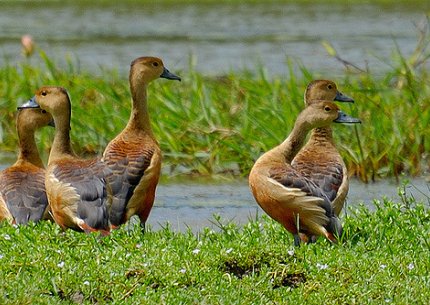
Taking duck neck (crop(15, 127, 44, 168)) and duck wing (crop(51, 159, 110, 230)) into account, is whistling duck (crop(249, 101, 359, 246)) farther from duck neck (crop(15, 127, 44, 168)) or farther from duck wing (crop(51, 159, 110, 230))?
duck neck (crop(15, 127, 44, 168))

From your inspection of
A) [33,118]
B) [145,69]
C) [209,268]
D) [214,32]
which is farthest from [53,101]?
[214,32]

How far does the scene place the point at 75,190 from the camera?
7.67 metres

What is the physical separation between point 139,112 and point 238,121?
9.72 feet

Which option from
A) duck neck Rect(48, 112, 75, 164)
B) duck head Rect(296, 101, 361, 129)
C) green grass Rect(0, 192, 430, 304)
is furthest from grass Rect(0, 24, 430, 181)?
green grass Rect(0, 192, 430, 304)

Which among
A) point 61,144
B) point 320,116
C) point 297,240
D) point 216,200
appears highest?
point 320,116

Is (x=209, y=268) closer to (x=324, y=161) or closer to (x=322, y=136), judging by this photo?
(x=324, y=161)

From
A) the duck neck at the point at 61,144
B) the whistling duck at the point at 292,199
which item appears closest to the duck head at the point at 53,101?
the duck neck at the point at 61,144

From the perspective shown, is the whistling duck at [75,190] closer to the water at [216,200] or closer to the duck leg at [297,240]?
the water at [216,200]

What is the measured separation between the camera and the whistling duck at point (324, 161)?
7.82 m

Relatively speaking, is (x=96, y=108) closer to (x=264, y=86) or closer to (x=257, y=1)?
(x=264, y=86)

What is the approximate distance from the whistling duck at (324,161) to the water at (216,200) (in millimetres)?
621

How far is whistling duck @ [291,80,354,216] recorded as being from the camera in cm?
782

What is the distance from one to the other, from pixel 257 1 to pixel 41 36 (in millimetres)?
10475

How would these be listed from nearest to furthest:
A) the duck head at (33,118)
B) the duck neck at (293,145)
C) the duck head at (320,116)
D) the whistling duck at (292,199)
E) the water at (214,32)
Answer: the whistling duck at (292,199)
the duck neck at (293,145)
the duck head at (320,116)
the duck head at (33,118)
the water at (214,32)
